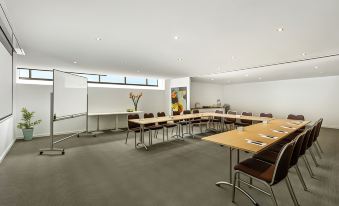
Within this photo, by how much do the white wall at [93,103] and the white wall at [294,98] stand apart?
5.55 meters

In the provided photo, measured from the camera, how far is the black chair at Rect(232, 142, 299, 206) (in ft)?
5.66

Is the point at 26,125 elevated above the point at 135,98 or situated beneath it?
situated beneath

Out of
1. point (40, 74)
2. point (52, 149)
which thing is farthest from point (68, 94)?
point (40, 74)

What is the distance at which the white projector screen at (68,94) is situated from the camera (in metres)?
4.24

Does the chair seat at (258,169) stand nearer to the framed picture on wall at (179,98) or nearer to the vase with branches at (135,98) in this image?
the framed picture on wall at (179,98)

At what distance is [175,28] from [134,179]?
2.74m

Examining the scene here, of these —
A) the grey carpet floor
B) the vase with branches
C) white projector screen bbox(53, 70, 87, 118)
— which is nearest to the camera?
the grey carpet floor

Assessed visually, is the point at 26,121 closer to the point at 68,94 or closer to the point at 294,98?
the point at 68,94

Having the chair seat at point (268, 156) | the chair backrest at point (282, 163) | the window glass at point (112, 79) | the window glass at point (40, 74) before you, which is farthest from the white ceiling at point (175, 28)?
the window glass at point (112, 79)

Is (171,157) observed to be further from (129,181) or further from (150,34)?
(150,34)

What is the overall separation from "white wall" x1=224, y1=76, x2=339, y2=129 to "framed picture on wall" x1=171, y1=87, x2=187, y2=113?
4.85m

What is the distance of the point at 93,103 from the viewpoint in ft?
23.4

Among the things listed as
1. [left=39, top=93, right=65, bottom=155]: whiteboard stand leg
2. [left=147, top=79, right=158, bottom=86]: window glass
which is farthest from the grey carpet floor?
[left=147, top=79, right=158, bottom=86]: window glass

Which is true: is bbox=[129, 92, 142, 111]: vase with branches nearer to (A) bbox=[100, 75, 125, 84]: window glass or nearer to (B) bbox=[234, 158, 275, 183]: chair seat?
(A) bbox=[100, 75, 125, 84]: window glass
